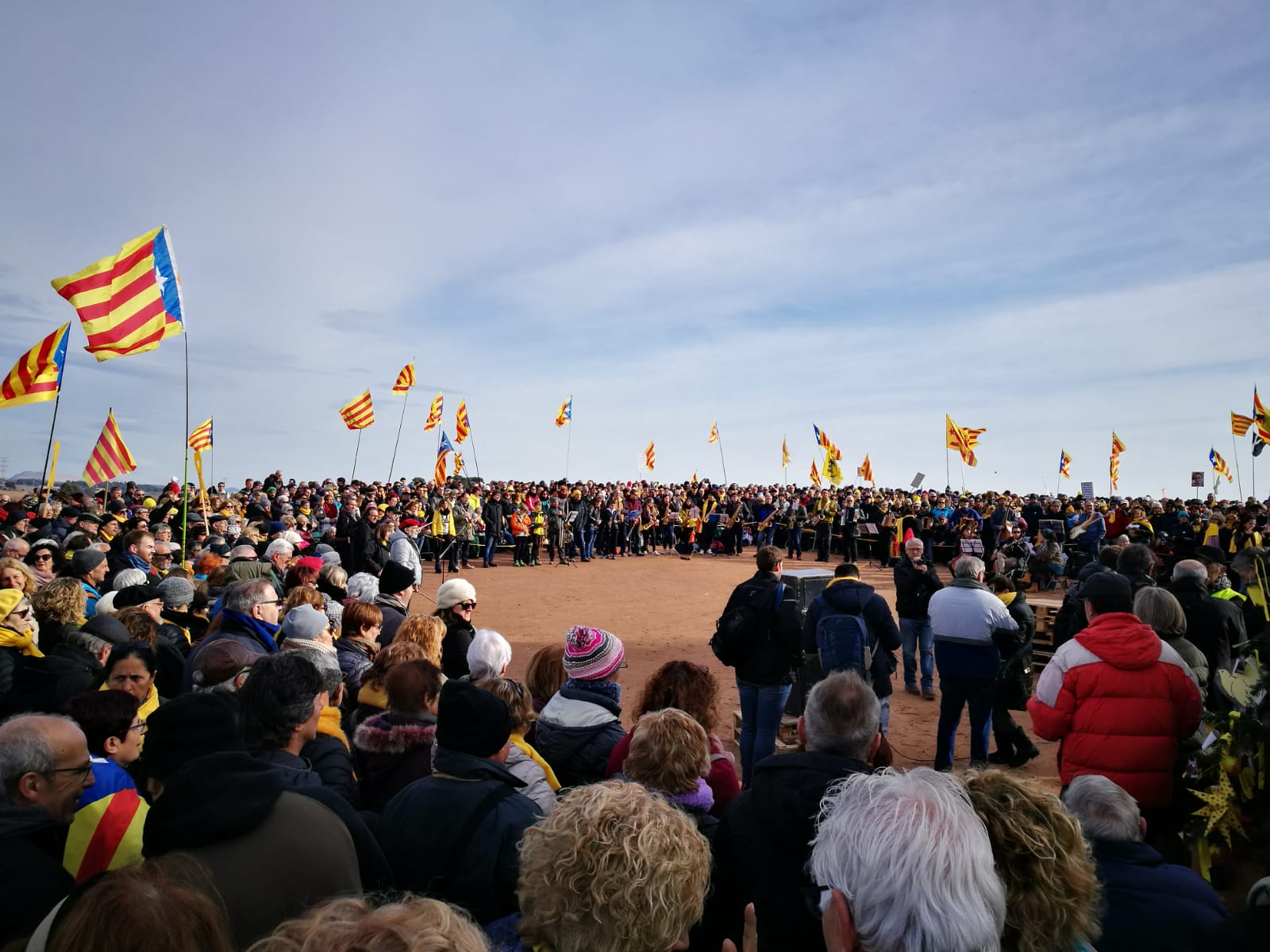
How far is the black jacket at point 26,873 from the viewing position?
2182 millimetres

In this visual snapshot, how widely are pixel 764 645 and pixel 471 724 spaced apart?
3.87 metres

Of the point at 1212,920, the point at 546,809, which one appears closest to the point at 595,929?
the point at 546,809

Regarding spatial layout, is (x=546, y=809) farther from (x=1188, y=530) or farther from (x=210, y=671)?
(x=1188, y=530)

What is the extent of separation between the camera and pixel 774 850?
2564mm

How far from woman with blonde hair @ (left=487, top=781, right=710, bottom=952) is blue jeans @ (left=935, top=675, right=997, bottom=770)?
17.3 feet

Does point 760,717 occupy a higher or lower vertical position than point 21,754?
lower

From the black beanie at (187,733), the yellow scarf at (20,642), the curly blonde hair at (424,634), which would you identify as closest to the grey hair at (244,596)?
the curly blonde hair at (424,634)

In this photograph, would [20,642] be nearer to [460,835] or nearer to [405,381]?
[460,835]

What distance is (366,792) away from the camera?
3582 millimetres

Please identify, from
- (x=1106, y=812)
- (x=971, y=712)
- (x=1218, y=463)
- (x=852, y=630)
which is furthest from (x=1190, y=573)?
(x=1218, y=463)

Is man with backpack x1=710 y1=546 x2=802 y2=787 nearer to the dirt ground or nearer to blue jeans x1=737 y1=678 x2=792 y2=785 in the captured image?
blue jeans x1=737 y1=678 x2=792 y2=785

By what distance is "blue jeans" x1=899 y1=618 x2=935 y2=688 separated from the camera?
9555 mm

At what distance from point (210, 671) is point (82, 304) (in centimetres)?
660

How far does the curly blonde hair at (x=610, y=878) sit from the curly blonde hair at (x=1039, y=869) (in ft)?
2.61
